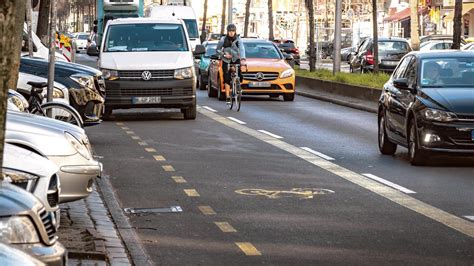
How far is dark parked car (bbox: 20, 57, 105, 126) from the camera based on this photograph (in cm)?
1977

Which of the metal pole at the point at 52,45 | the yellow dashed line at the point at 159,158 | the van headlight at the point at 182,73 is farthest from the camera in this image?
the van headlight at the point at 182,73

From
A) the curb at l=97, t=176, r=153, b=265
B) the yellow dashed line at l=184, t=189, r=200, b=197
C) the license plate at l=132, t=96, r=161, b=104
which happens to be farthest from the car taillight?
the yellow dashed line at l=184, t=189, r=200, b=197

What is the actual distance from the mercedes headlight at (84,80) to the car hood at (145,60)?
4.84 meters

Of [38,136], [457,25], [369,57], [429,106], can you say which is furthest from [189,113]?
[369,57]

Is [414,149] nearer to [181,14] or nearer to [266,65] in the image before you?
[266,65]

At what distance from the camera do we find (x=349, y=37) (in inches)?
3501

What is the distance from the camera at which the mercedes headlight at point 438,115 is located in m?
16.2

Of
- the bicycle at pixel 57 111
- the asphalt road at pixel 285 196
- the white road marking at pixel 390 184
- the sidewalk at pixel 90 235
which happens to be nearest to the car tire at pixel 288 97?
the asphalt road at pixel 285 196

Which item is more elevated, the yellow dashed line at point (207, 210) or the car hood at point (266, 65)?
the yellow dashed line at point (207, 210)

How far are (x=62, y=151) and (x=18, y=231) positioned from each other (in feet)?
16.2

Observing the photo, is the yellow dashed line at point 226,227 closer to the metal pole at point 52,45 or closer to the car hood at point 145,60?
the metal pole at point 52,45

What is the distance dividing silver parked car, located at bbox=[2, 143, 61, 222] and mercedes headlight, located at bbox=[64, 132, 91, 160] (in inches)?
61.3

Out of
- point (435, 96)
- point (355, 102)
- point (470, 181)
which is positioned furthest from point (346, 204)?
point (355, 102)

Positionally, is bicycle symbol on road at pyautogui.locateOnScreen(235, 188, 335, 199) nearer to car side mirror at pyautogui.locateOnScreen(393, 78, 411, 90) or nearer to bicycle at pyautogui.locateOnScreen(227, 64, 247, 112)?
car side mirror at pyautogui.locateOnScreen(393, 78, 411, 90)
